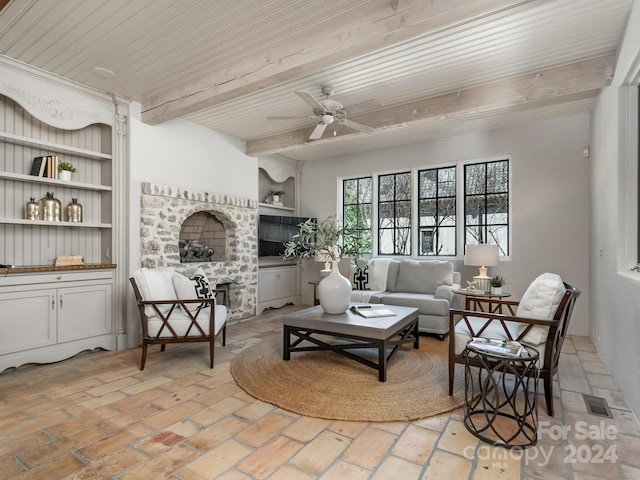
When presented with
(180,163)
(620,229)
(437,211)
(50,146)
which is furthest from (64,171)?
(620,229)

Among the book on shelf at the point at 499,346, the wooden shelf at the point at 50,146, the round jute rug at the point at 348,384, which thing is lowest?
the round jute rug at the point at 348,384

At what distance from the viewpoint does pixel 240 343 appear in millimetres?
4129

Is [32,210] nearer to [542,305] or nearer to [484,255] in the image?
[542,305]

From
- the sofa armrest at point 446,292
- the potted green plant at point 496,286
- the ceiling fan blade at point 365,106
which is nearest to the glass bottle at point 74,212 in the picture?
the ceiling fan blade at point 365,106

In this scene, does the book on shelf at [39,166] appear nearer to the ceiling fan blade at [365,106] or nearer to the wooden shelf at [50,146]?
the wooden shelf at [50,146]

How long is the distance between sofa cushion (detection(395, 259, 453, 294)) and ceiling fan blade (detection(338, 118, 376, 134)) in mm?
2100

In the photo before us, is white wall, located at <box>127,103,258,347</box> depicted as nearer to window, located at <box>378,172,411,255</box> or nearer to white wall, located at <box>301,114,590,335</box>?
window, located at <box>378,172,411,255</box>

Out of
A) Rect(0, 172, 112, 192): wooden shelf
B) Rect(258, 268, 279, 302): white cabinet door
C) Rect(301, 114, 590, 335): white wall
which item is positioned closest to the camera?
Rect(0, 172, 112, 192): wooden shelf

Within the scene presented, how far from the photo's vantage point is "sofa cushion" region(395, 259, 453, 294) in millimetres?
4875

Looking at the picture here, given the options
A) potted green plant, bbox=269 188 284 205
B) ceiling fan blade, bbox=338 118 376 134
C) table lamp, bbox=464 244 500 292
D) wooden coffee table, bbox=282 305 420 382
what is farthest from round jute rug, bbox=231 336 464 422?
potted green plant, bbox=269 188 284 205

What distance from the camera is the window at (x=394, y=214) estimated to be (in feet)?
19.6

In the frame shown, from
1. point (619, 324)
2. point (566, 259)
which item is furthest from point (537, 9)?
point (566, 259)

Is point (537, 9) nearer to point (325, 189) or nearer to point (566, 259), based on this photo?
point (566, 259)

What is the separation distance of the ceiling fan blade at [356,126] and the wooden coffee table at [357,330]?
2071 millimetres
